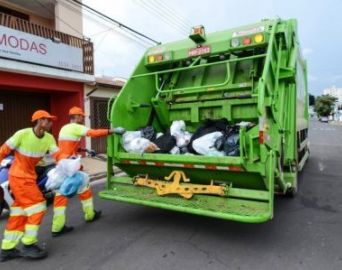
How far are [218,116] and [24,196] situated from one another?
8.64ft

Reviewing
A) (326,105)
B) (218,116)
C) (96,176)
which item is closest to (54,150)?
(218,116)

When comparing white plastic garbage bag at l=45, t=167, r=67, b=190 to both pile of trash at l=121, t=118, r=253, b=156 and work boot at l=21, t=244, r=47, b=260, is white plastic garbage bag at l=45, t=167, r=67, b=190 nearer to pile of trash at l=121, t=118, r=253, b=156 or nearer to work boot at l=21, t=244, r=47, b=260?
work boot at l=21, t=244, r=47, b=260

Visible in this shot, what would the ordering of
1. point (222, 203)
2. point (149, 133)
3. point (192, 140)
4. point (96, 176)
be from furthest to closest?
point (96, 176)
point (149, 133)
point (192, 140)
point (222, 203)

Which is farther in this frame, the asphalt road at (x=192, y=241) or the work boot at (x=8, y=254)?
the work boot at (x=8, y=254)

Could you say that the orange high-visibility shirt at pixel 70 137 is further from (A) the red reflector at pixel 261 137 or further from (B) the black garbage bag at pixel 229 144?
(A) the red reflector at pixel 261 137

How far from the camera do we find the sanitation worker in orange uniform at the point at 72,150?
14.9 feet

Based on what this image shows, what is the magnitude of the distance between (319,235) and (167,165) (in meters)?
1.89

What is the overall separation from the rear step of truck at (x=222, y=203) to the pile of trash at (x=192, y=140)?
1.55 ft

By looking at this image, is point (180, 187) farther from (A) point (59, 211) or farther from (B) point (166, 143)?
(A) point (59, 211)

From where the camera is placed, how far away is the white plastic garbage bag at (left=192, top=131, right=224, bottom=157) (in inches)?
170

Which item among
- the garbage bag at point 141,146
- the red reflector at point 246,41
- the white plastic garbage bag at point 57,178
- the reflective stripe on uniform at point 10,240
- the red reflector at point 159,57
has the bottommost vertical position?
the reflective stripe on uniform at point 10,240

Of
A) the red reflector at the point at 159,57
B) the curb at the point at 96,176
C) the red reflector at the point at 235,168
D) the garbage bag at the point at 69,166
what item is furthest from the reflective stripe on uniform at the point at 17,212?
the curb at the point at 96,176

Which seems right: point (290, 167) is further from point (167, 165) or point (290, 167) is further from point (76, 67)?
point (76, 67)

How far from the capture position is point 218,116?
5.17 m
